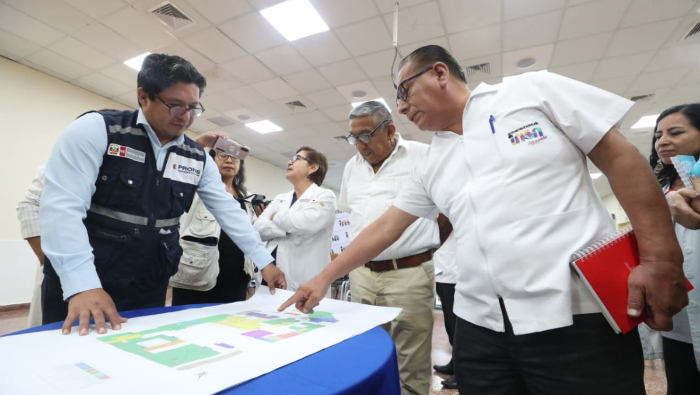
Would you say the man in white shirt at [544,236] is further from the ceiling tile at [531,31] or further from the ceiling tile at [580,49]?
the ceiling tile at [580,49]

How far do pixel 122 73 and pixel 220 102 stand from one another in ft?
4.46

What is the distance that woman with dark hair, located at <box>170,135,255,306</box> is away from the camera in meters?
1.64

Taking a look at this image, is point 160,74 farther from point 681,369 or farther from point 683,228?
point 681,369

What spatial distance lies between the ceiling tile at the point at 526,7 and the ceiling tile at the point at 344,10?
52.3 inches

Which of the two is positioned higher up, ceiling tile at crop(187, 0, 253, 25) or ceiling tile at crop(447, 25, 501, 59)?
ceiling tile at crop(187, 0, 253, 25)

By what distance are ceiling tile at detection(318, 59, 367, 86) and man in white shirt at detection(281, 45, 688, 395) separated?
3.81m

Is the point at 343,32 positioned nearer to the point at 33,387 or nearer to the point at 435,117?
the point at 435,117

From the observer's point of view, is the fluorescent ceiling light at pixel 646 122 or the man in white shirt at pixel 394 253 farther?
the fluorescent ceiling light at pixel 646 122

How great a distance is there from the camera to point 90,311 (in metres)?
0.76

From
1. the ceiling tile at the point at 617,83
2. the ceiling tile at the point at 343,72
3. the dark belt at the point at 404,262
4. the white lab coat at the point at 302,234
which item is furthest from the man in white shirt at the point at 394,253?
the ceiling tile at the point at 617,83

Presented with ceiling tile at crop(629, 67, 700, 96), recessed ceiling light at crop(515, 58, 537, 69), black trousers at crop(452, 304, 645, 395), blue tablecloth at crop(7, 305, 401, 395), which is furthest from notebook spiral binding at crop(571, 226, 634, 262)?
ceiling tile at crop(629, 67, 700, 96)

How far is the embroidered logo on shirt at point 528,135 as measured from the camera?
28.6 inches

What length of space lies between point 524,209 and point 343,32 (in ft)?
11.6

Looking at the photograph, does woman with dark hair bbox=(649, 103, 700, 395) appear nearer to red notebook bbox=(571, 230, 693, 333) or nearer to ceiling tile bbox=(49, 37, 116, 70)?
red notebook bbox=(571, 230, 693, 333)
